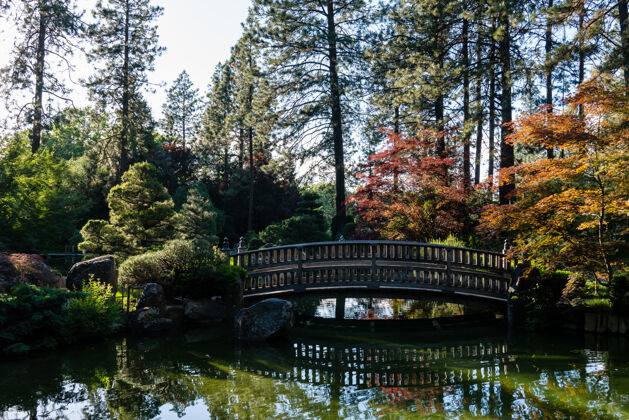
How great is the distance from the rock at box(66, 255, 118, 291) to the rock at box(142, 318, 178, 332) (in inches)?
65.3

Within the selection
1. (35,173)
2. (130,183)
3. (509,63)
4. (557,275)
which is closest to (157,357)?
(130,183)

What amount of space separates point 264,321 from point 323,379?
2668 millimetres

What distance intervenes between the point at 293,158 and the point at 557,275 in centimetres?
1227

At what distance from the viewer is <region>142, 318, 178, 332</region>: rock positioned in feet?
31.2

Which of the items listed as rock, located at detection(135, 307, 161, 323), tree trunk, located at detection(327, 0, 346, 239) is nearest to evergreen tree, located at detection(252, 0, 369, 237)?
tree trunk, located at detection(327, 0, 346, 239)

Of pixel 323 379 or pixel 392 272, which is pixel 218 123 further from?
pixel 323 379

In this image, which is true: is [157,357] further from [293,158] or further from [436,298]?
[293,158]

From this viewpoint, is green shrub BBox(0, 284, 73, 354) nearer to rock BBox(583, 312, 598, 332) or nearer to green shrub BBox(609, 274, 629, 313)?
rock BBox(583, 312, 598, 332)

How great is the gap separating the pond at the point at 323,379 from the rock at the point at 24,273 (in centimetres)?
206

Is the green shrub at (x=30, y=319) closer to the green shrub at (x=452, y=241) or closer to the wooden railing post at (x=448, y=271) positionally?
the wooden railing post at (x=448, y=271)

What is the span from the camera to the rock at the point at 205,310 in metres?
10.4

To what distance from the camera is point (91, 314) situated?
8.73m

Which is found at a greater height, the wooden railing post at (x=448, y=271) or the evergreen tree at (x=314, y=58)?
the evergreen tree at (x=314, y=58)

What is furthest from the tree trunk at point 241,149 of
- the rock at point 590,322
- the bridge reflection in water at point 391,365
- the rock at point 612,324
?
the rock at point 612,324
